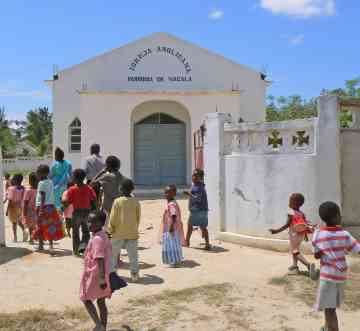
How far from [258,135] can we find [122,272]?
3.15m

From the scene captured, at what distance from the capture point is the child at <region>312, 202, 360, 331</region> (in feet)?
13.3

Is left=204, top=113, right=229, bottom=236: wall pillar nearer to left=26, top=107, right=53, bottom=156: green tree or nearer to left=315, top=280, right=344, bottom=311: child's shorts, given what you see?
left=315, top=280, right=344, bottom=311: child's shorts

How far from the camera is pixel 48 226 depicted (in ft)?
25.7

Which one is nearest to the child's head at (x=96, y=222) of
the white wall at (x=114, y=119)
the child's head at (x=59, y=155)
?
the child's head at (x=59, y=155)

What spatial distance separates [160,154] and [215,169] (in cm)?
834

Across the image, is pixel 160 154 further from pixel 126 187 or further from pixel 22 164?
pixel 22 164

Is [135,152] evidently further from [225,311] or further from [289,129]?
[225,311]

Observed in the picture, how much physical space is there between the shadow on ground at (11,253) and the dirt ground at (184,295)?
0.02 meters

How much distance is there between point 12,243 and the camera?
892 cm

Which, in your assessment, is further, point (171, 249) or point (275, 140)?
point (275, 140)

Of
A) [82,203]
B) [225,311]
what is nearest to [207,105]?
[82,203]

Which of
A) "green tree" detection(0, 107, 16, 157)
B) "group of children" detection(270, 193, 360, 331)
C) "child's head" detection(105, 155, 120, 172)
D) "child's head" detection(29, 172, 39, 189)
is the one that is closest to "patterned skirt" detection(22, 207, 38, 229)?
"child's head" detection(29, 172, 39, 189)

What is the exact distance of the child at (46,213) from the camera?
25.4 feet

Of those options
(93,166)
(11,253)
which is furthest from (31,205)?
(93,166)
